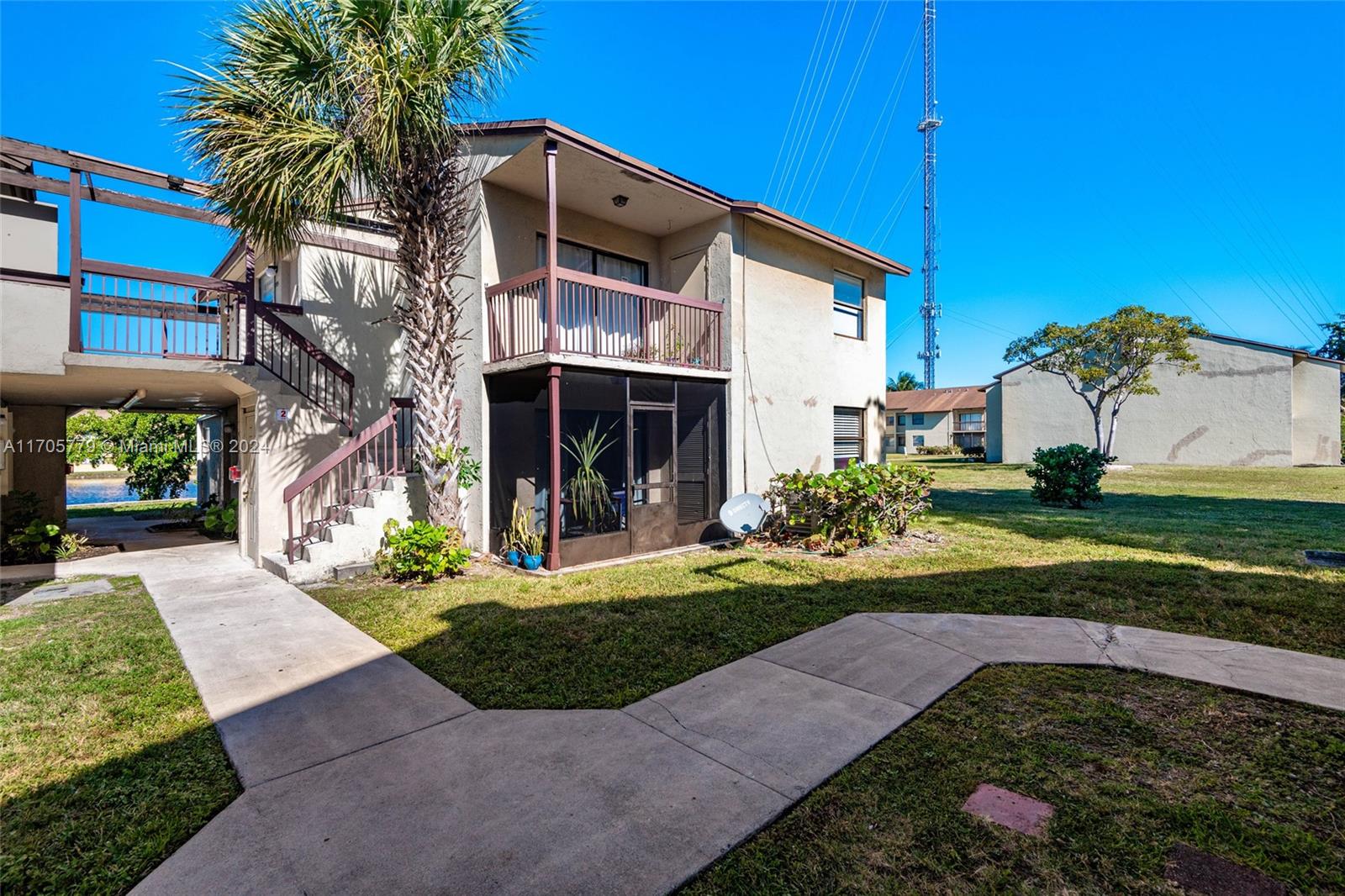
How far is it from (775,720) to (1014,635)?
115 inches

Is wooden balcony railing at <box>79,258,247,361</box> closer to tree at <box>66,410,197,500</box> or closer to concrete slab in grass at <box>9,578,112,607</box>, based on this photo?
concrete slab in grass at <box>9,578,112,607</box>

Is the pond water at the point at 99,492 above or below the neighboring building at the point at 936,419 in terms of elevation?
below

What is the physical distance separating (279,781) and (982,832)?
3.62 metres

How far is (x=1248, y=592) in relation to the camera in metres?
6.63

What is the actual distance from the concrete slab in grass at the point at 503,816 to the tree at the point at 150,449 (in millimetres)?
21322

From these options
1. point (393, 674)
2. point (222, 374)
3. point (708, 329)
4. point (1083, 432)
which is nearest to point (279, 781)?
point (393, 674)

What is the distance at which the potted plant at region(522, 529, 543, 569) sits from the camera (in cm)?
848

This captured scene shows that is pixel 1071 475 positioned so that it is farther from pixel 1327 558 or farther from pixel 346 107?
pixel 346 107

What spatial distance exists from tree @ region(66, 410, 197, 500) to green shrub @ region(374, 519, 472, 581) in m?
16.4

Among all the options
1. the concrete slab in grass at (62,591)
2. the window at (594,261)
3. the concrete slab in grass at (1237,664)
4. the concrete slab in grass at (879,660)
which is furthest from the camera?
the window at (594,261)

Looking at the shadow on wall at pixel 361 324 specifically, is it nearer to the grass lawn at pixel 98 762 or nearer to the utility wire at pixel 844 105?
the grass lawn at pixel 98 762

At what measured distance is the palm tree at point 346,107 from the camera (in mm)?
7395

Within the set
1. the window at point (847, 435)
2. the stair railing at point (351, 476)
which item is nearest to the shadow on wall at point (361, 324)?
the stair railing at point (351, 476)

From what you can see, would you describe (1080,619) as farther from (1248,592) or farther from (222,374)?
(222,374)
